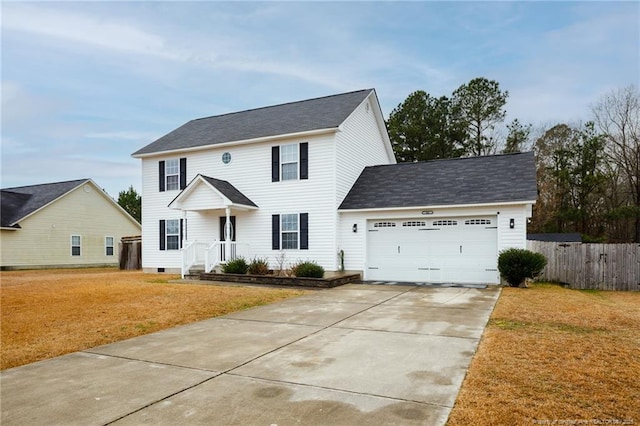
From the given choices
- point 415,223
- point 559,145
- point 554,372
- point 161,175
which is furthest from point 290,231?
point 559,145

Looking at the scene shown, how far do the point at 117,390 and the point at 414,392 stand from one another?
9.83 ft

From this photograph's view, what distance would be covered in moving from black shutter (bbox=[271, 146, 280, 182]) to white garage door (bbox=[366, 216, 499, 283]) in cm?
422

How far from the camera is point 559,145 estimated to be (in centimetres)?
2981

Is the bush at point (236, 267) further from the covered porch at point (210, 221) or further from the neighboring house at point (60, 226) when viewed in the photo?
the neighboring house at point (60, 226)

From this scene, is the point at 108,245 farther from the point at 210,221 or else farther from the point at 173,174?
the point at 210,221

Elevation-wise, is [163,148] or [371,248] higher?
[163,148]

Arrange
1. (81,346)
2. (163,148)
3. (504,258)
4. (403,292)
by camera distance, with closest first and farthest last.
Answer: (81,346), (403,292), (504,258), (163,148)

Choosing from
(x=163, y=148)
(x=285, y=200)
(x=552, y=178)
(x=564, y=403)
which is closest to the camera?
(x=564, y=403)

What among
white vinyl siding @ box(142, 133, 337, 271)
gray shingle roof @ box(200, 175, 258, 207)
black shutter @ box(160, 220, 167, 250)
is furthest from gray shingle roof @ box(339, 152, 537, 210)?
black shutter @ box(160, 220, 167, 250)

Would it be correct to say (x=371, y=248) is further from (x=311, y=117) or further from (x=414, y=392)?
(x=414, y=392)

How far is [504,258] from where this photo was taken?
1279 cm

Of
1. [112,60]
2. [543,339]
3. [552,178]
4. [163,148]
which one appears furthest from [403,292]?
[552,178]

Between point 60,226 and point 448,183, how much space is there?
2413 centimetres

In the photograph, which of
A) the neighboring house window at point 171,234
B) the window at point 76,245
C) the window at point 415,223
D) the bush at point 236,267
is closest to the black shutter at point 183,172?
the neighboring house window at point 171,234
